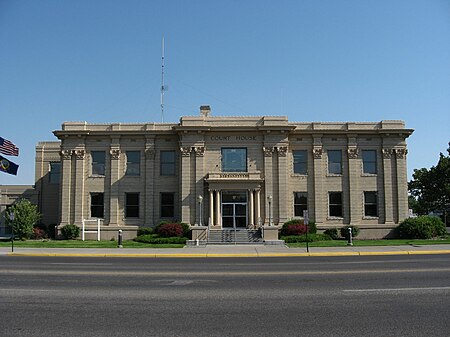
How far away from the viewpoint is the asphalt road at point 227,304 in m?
7.08

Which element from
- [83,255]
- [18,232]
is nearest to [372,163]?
[83,255]

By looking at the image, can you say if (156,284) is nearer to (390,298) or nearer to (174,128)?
(390,298)

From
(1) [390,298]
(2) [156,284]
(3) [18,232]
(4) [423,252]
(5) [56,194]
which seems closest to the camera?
(1) [390,298]

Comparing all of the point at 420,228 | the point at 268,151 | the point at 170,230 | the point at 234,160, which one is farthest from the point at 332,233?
the point at 170,230

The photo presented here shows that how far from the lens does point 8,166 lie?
104 feet

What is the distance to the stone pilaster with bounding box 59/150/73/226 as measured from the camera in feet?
128

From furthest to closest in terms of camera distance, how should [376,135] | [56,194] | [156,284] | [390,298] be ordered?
[56,194]
[376,135]
[156,284]
[390,298]

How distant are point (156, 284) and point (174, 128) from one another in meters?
27.5

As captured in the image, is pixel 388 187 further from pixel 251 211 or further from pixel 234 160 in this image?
pixel 234 160

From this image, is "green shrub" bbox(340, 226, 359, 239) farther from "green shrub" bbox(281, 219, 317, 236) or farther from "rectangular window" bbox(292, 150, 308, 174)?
"rectangular window" bbox(292, 150, 308, 174)

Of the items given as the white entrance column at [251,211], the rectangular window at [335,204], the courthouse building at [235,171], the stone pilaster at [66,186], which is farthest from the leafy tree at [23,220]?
the rectangular window at [335,204]

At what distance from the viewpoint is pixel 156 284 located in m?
11.7

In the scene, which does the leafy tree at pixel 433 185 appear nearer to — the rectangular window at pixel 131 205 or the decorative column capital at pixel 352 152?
the decorative column capital at pixel 352 152

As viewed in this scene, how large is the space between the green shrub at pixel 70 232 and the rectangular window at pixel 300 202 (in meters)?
19.4
